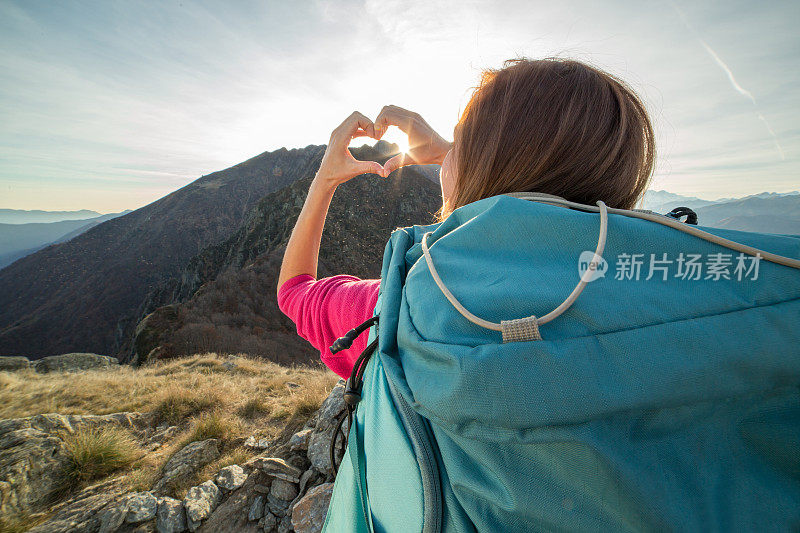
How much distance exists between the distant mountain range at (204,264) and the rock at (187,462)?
4251 millimetres

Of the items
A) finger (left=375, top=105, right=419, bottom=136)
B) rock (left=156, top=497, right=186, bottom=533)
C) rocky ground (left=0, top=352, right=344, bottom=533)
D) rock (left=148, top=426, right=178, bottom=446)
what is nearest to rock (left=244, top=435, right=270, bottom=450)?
rocky ground (left=0, top=352, right=344, bottom=533)

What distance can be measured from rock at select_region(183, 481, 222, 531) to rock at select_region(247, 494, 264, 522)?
0.31 metres

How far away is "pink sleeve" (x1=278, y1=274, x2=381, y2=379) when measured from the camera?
1160 mm

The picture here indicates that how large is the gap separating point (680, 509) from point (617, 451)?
0.16 m

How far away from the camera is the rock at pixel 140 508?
2.47 m

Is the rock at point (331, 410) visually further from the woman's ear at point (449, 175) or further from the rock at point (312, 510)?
the woman's ear at point (449, 175)

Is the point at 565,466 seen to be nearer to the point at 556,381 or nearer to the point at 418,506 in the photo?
the point at 556,381

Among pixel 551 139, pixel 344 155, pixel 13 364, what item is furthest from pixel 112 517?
pixel 13 364

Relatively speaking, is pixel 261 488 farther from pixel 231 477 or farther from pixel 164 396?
pixel 164 396

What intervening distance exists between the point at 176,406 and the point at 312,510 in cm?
346

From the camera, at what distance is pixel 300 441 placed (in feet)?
11.0

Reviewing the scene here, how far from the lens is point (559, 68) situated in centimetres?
96

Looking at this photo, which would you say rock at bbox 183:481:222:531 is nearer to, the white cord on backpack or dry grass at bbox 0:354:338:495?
dry grass at bbox 0:354:338:495

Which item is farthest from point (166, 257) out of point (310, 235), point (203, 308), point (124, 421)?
point (310, 235)
